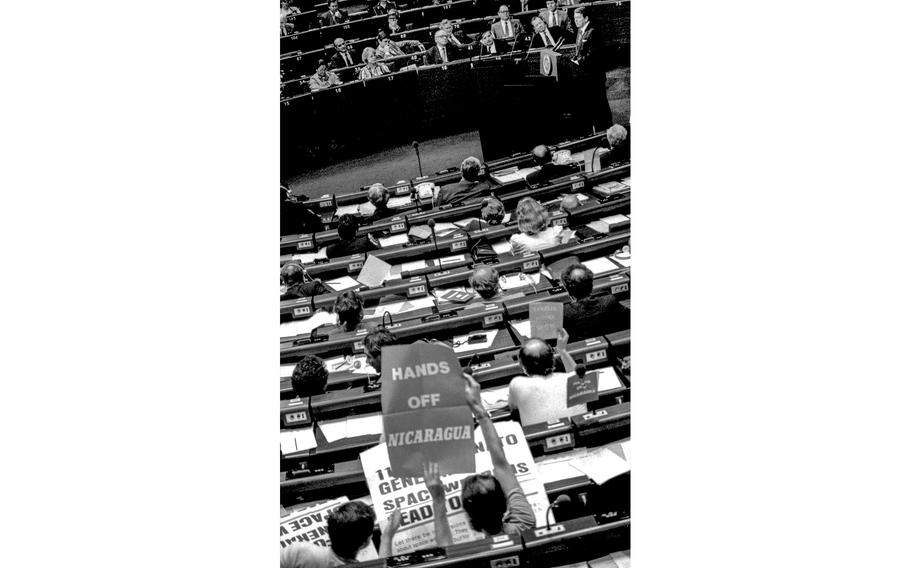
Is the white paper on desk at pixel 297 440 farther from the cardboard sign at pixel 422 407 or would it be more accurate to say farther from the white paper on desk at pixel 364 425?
the cardboard sign at pixel 422 407

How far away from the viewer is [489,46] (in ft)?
22.5

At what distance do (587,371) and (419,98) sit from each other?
4230 mm

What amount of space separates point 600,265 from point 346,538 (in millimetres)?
2561

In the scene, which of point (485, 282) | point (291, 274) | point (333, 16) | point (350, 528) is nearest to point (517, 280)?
point (485, 282)

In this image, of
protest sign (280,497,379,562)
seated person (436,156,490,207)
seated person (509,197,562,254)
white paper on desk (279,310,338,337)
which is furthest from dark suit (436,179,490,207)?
protest sign (280,497,379,562)

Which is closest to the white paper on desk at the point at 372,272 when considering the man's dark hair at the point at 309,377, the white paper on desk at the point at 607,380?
the man's dark hair at the point at 309,377

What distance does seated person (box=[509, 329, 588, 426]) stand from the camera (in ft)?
11.1

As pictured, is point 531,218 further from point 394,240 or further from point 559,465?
point 559,465

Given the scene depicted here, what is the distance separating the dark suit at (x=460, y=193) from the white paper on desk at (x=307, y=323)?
1.78m

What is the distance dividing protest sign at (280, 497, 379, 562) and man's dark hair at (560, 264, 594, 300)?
1.65m

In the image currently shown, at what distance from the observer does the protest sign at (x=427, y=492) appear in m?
3.05

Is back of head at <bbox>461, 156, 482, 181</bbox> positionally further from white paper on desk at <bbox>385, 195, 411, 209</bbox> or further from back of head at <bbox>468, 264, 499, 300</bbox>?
back of head at <bbox>468, 264, 499, 300</bbox>

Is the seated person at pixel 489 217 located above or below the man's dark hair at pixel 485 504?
above
